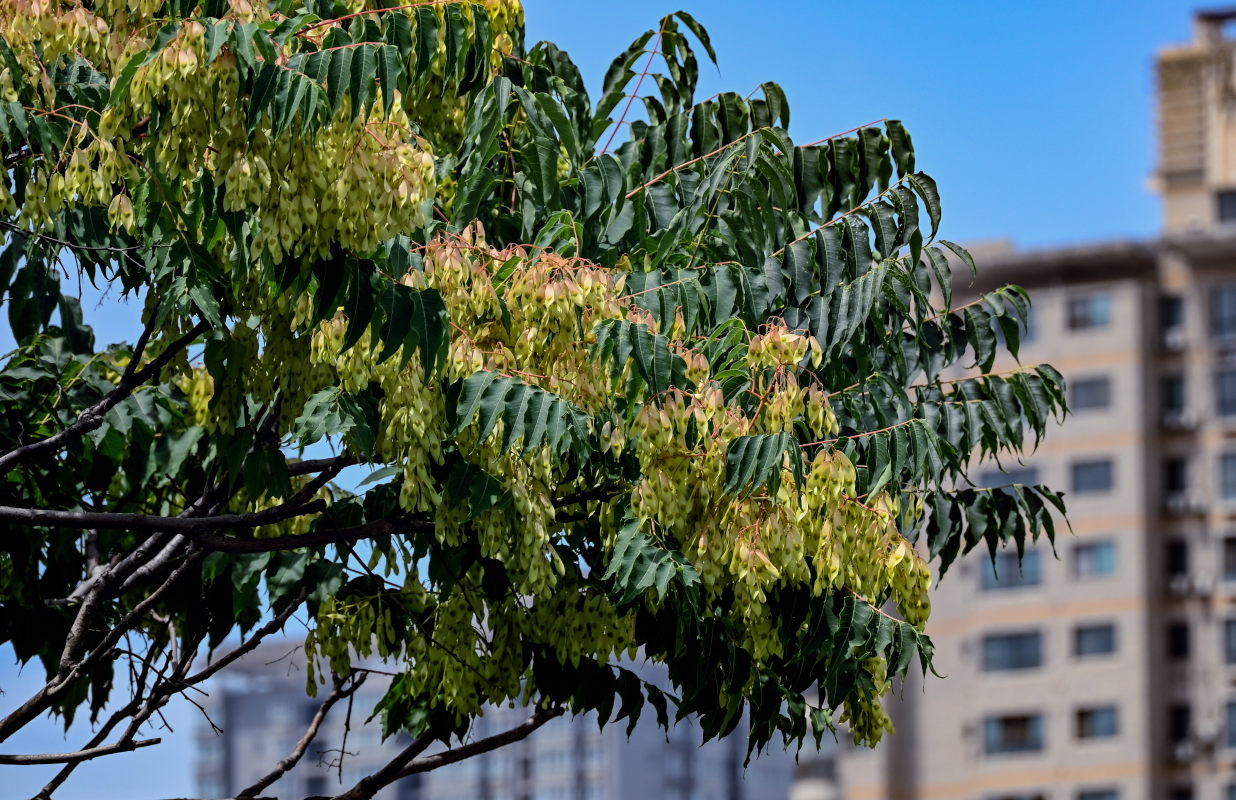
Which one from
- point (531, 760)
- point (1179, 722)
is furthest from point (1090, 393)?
point (531, 760)

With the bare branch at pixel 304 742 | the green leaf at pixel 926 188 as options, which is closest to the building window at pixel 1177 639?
the bare branch at pixel 304 742

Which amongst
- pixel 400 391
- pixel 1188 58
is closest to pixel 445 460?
pixel 400 391

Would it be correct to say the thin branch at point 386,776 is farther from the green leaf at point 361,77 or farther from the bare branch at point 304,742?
the green leaf at point 361,77

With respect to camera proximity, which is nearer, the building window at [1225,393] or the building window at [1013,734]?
the building window at [1013,734]

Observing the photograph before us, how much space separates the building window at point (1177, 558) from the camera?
51062 mm

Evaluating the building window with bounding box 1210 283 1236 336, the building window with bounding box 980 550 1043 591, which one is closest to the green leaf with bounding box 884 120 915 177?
the building window with bounding box 980 550 1043 591

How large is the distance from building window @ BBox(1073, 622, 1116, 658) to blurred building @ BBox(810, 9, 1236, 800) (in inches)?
2.4

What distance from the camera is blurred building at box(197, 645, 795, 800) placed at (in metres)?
87.5

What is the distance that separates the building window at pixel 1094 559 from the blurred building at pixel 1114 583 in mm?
62

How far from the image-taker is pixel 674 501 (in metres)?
5.96

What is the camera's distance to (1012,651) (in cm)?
5128

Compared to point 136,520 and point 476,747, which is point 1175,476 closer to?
point 476,747

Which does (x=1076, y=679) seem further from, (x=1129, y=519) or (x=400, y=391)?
(x=400, y=391)

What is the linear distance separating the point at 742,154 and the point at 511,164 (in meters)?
0.94
